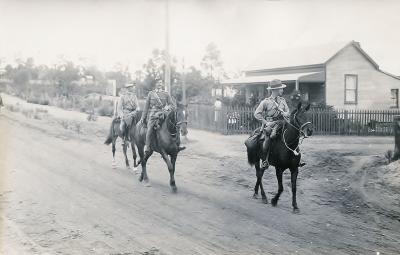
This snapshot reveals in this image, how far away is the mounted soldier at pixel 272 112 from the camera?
308 inches

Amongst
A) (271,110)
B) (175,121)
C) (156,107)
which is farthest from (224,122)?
(271,110)

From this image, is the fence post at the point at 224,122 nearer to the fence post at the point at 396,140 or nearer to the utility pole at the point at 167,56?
the utility pole at the point at 167,56

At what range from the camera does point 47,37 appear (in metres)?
7.48

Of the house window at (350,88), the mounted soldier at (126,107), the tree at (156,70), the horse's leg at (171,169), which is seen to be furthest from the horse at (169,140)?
the house window at (350,88)

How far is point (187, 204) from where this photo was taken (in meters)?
7.68

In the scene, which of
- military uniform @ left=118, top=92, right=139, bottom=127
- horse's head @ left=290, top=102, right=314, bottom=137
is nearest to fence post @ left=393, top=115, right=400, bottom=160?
horse's head @ left=290, top=102, right=314, bottom=137

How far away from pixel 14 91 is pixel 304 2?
6.71 meters

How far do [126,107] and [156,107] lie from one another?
85.6 inches

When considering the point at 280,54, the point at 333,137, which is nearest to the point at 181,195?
the point at 333,137

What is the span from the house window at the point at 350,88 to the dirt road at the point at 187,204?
28.5 ft

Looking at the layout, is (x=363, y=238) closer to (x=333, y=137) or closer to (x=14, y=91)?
(x=14, y=91)

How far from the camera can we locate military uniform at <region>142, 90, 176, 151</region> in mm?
9242

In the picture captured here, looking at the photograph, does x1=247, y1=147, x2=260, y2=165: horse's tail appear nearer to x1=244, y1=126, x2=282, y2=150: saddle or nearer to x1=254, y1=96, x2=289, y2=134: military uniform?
x1=244, y1=126, x2=282, y2=150: saddle

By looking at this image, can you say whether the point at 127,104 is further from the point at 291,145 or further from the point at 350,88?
the point at 350,88
